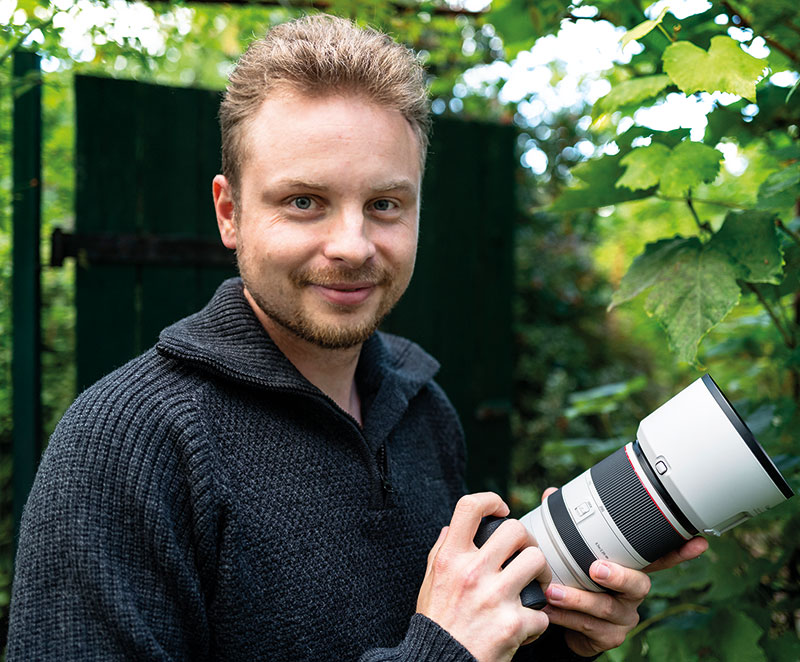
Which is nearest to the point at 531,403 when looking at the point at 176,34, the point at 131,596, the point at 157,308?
the point at 157,308

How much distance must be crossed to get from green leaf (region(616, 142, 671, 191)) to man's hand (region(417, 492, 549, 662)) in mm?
551

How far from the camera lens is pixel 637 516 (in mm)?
1066

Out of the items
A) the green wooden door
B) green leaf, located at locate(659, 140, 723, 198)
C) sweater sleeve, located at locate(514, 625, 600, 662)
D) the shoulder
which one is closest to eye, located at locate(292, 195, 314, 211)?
the shoulder

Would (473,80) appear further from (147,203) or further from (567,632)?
(567,632)

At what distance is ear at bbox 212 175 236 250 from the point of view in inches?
48.3

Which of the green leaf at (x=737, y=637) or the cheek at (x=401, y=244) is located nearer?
the cheek at (x=401, y=244)

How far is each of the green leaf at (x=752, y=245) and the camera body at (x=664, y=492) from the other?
0.23m

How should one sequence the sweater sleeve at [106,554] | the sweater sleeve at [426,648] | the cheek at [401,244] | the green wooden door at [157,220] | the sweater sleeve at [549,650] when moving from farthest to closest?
the green wooden door at [157,220] → the sweater sleeve at [549,650] → the cheek at [401,244] → the sweater sleeve at [426,648] → the sweater sleeve at [106,554]

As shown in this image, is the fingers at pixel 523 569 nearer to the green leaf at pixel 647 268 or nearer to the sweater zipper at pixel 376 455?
the sweater zipper at pixel 376 455

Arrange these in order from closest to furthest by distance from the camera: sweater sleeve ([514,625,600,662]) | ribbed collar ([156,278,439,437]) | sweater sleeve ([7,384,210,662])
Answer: sweater sleeve ([7,384,210,662])
ribbed collar ([156,278,439,437])
sweater sleeve ([514,625,600,662])

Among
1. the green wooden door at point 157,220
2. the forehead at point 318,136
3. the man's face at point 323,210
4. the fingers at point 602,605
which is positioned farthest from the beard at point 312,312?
the green wooden door at point 157,220

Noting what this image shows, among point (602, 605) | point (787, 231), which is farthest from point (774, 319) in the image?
point (602, 605)

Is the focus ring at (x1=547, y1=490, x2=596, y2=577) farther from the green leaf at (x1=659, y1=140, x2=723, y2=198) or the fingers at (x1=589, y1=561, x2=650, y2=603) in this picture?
the green leaf at (x1=659, y1=140, x2=723, y2=198)

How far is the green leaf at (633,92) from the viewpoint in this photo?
1.10m
